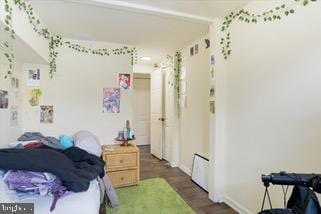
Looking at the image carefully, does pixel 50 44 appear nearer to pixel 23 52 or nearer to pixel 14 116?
pixel 23 52

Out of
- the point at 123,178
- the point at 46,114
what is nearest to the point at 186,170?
the point at 123,178

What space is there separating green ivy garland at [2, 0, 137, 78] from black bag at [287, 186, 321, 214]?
7.75 feet

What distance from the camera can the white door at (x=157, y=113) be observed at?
4684 millimetres

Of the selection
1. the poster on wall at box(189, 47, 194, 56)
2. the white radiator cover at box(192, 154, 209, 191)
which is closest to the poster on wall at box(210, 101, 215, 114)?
the white radiator cover at box(192, 154, 209, 191)

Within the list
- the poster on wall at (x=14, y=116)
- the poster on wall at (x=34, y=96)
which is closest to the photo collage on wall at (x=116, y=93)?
the poster on wall at (x=34, y=96)

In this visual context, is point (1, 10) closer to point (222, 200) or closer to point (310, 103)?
point (310, 103)

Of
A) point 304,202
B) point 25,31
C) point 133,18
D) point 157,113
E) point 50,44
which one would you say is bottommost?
point 304,202

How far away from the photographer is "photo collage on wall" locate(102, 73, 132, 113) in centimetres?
351

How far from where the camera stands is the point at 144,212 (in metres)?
2.43

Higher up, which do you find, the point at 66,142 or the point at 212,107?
the point at 212,107

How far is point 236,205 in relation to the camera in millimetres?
2471

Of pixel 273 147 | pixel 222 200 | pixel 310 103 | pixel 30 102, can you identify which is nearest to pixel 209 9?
pixel 310 103

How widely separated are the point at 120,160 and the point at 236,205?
5.53 feet

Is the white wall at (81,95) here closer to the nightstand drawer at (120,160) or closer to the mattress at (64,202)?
the nightstand drawer at (120,160)
